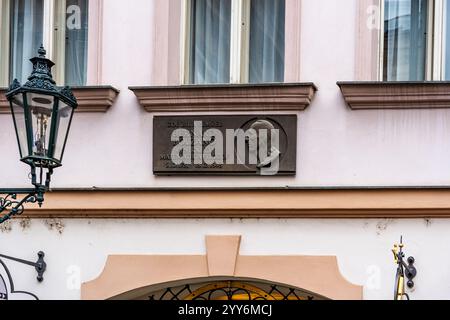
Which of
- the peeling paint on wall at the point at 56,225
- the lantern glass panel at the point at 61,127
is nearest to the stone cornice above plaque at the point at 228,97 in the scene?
the peeling paint on wall at the point at 56,225

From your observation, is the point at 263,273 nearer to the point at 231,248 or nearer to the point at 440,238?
the point at 231,248

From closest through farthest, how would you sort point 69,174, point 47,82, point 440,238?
1. point 47,82
2. point 440,238
3. point 69,174

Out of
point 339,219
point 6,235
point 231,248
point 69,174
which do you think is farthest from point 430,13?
point 6,235

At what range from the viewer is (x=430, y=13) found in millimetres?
10164

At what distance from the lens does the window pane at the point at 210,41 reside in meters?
10.5

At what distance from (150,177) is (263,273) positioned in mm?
1255

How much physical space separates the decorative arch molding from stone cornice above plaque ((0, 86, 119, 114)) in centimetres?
128

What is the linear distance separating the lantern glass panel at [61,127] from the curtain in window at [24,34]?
2.48 metres

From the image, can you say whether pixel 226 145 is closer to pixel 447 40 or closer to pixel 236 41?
pixel 236 41

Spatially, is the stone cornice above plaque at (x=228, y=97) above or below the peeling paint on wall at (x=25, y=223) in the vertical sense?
above

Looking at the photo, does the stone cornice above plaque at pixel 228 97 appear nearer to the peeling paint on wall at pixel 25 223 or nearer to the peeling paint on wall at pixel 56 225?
the peeling paint on wall at pixel 56 225

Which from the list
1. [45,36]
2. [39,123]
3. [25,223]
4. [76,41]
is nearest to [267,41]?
[76,41]

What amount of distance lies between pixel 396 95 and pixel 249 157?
1.31m

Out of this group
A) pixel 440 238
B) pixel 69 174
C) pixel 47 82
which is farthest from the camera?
pixel 69 174
